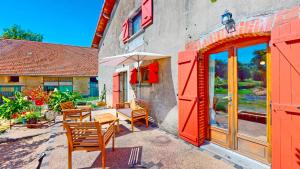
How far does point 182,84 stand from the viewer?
4.34m

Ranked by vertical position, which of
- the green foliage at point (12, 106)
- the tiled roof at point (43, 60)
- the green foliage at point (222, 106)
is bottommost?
the green foliage at point (12, 106)

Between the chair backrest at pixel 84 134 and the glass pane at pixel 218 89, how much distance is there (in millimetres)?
2721

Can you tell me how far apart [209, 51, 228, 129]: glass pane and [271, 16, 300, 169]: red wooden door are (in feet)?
3.80

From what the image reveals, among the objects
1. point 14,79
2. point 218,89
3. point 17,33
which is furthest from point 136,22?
point 17,33

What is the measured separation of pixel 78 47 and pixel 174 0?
64.3 feet

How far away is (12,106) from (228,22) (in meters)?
8.06

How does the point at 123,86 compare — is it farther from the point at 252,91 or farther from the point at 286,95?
the point at 286,95

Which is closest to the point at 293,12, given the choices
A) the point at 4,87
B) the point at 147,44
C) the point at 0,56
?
the point at 147,44

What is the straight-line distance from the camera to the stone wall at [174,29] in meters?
Answer: 2.97

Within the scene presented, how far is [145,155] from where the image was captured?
355 cm

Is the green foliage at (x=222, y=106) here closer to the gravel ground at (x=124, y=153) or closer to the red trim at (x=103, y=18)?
the gravel ground at (x=124, y=153)

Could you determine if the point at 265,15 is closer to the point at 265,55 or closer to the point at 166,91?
the point at 265,55

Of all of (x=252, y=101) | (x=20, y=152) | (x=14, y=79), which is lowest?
(x=20, y=152)

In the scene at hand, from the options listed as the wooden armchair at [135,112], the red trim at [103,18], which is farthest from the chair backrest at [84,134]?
the red trim at [103,18]
